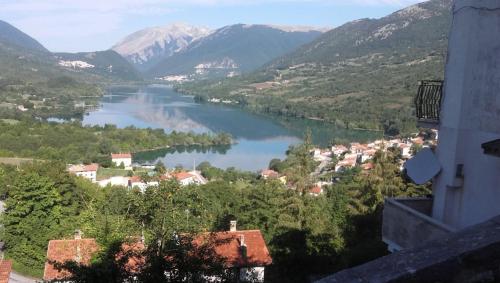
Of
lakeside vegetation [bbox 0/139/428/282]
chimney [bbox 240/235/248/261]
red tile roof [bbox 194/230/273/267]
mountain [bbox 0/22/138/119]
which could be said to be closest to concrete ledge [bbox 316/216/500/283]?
lakeside vegetation [bbox 0/139/428/282]

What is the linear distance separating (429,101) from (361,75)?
11707 cm

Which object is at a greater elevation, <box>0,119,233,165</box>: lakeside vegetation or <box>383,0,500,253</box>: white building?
<box>383,0,500,253</box>: white building

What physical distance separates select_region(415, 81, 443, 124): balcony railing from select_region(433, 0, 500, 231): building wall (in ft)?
0.84

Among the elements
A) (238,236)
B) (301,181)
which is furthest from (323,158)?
(238,236)

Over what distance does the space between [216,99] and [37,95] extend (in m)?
38.4

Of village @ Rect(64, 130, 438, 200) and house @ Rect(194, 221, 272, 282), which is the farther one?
village @ Rect(64, 130, 438, 200)

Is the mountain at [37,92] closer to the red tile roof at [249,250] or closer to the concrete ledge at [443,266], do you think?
the red tile roof at [249,250]

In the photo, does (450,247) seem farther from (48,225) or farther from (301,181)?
(48,225)

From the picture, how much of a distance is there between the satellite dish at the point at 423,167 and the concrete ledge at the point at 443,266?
2.12m

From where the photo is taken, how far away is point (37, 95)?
101 m

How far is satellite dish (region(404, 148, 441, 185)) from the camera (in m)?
4.20

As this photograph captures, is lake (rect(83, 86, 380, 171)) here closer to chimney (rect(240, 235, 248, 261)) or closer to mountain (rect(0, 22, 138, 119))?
mountain (rect(0, 22, 138, 119))

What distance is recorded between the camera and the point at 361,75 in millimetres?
117938

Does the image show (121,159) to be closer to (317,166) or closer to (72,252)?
(317,166)
